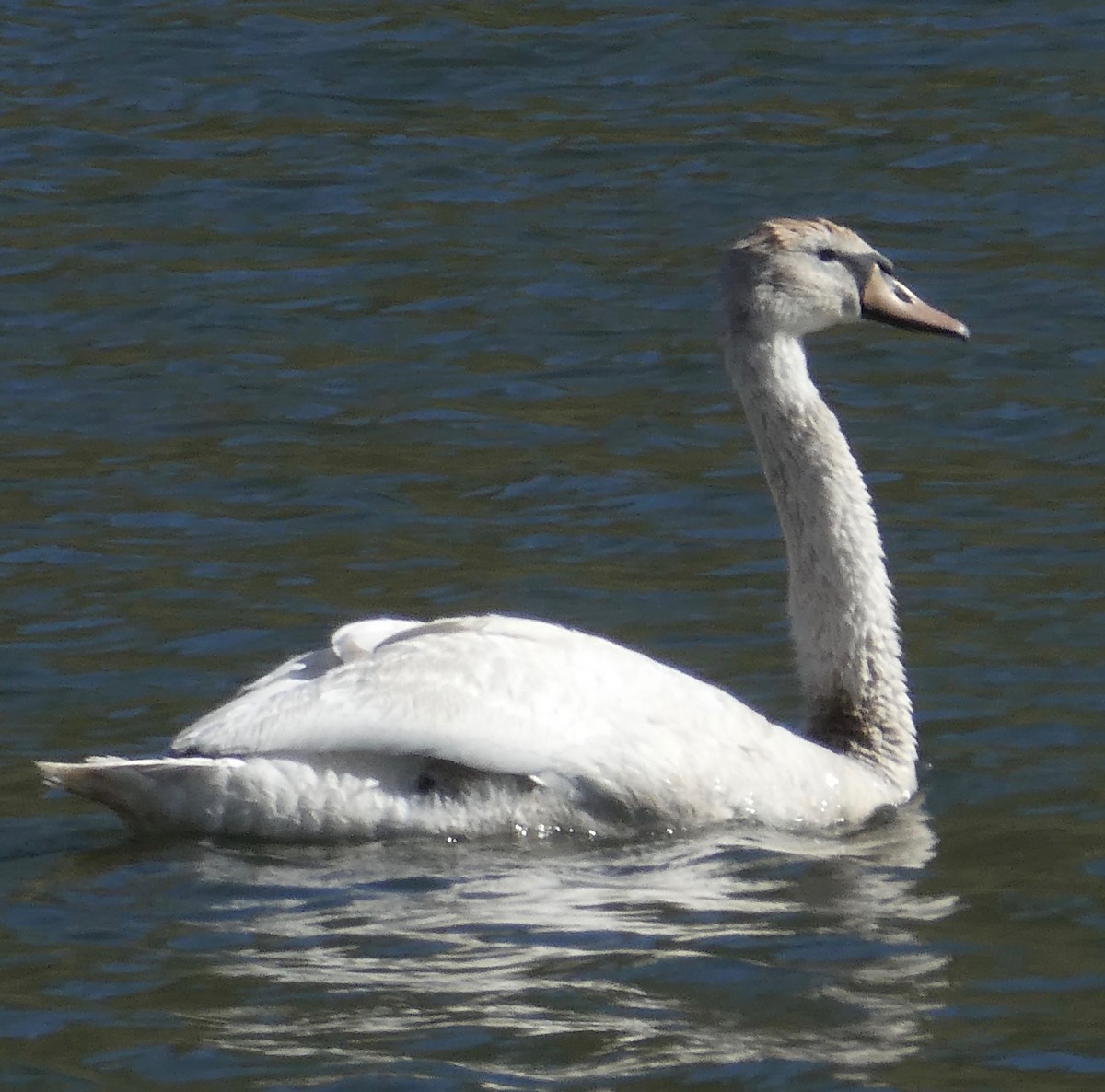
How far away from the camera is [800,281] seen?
27.6 feet

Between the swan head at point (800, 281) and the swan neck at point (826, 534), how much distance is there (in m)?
0.07

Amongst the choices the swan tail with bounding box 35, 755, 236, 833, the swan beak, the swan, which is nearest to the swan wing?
the swan

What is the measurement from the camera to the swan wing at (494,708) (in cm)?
732

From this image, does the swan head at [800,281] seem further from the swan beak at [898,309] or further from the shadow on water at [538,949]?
the shadow on water at [538,949]

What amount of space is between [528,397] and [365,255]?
2.20 metres

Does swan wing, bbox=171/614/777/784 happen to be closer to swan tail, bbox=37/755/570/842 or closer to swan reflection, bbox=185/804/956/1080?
swan tail, bbox=37/755/570/842

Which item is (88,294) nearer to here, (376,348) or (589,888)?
(376,348)

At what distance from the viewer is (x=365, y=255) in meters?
13.8

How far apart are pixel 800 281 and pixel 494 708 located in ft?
5.78

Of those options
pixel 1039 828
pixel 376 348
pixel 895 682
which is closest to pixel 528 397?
pixel 376 348

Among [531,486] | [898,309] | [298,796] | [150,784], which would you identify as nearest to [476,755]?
[298,796]

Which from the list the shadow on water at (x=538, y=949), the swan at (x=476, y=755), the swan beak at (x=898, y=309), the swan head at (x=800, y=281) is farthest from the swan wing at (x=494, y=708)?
the swan beak at (x=898, y=309)

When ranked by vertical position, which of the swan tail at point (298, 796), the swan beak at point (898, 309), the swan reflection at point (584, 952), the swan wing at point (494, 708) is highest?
the swan beak at point (898, 309)

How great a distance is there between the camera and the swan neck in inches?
332
